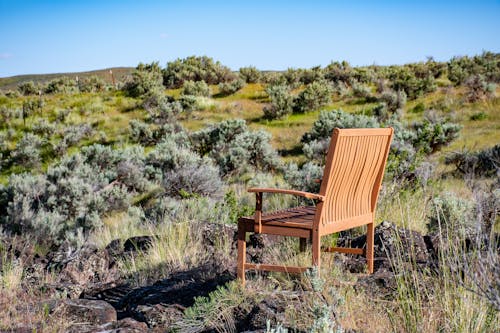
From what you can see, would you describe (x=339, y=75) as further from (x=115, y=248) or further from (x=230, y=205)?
(x=115, y=248)

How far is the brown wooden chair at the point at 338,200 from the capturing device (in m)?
4.67

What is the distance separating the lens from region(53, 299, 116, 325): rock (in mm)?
4852

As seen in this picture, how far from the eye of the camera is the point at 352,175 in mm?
5113

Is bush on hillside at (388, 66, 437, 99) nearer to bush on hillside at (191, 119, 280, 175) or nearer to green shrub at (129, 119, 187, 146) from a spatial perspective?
bush on hillside at (191, 119, 280, 175)

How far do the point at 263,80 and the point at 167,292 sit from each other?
78.9ft

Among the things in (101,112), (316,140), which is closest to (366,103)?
(316,140)

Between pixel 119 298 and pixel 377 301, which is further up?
pixel 377 301

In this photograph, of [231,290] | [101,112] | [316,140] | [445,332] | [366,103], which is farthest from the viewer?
[101,112]

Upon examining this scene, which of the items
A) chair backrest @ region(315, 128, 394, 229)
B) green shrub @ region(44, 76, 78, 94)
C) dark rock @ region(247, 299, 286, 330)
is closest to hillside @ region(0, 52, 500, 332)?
dark rock @ region(247, 299, 286, 330)

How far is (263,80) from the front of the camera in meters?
28.8

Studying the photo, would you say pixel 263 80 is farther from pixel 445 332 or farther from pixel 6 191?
pixel 445 332

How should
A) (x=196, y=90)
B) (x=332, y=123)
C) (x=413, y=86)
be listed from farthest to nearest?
(x=196, y=90), (x=413, y=86), (x=332, y=123)

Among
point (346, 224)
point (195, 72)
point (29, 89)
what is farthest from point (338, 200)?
point (29, 89)

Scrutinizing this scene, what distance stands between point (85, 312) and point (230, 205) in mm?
3569
